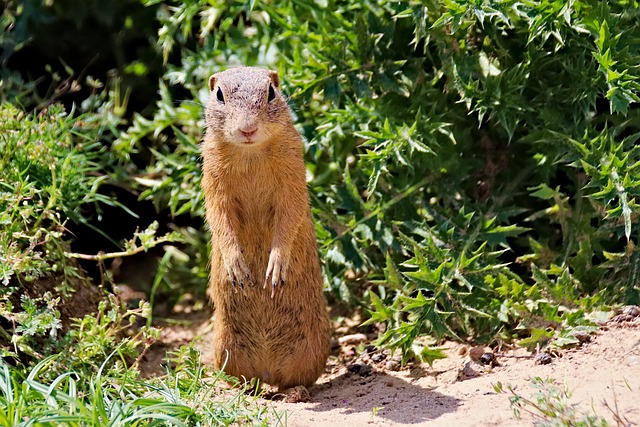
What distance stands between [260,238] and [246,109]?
0.80 meters

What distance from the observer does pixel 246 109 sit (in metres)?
4.37

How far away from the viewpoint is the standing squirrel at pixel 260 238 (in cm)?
454

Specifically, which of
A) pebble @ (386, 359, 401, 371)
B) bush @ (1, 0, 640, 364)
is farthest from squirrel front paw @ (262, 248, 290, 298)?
pebble @ (386, 359, 401, 371)

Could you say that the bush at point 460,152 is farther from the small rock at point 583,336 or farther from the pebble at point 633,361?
the pebble at point 633,361

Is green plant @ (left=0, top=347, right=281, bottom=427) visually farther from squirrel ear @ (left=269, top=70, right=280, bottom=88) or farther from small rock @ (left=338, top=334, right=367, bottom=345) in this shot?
squirrel ear @ (left=269, top=70, right=280, bottom=88)

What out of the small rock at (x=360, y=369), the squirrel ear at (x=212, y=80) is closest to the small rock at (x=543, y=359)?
the small rock at (x=360, y=369)

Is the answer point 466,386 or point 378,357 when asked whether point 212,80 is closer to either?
point 378,357

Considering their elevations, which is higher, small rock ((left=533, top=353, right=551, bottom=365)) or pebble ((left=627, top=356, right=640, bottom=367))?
pebble ((left=627, top=356, right=640, bottom=367))

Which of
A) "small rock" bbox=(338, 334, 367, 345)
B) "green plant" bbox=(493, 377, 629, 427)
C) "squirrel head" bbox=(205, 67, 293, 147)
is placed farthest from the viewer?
"small rock" bbox=(338, 334, 367, 345)

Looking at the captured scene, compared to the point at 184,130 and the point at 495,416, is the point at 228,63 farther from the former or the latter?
the point at 495,416

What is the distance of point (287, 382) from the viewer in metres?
4.93

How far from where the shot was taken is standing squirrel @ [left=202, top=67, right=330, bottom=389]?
454cm

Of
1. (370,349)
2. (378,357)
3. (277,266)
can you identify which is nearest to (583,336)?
(378,357)

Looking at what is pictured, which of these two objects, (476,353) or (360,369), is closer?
(476,353)
